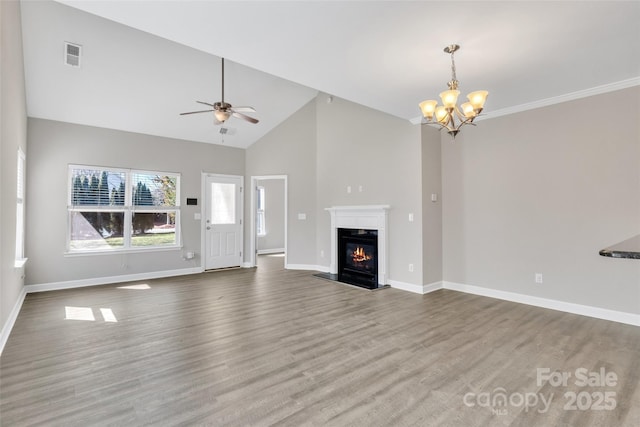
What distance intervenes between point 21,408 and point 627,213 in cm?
587

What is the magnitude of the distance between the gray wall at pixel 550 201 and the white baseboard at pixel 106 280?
5.30 meters

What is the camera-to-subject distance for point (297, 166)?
7176mm

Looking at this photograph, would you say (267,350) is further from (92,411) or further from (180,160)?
(180,160)

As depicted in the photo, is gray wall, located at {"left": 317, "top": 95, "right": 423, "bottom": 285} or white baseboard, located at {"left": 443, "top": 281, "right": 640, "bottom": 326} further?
gray wall, located at {"left": 317, "top": 95, "right": 423, "bottom": 285}

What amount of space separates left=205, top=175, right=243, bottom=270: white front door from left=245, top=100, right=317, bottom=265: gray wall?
1.25ft

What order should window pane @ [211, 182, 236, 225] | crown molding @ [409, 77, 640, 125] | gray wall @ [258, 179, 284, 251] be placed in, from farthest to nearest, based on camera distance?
gray wall @ [258, 179, 284, 251] < window pane @ [211, 182, 236, 225] < crown molding @ [409, 77, 640, 125]

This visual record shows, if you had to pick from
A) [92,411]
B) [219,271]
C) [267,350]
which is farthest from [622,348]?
[219,271]

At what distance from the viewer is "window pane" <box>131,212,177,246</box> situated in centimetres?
602

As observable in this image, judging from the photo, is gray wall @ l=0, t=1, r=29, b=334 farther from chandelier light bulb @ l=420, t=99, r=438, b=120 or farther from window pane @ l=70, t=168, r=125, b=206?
chandelier light bulb @ l=420, t=99, r=438, b=120

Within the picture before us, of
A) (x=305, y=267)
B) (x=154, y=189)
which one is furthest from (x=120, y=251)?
(x=305, y=267)

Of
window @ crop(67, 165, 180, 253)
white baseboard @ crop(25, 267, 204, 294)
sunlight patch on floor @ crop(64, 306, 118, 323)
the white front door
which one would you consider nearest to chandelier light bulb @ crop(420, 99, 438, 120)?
sunlight patch on floor @ crop(64, 306, 118, 323)

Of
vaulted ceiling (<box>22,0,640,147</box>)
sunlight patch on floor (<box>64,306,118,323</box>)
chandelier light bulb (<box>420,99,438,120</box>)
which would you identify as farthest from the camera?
sunlight patch on floor (<box>64,306,118,323</box>)

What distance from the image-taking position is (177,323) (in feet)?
11.8

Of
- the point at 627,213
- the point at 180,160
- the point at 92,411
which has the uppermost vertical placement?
the point at 180,160
